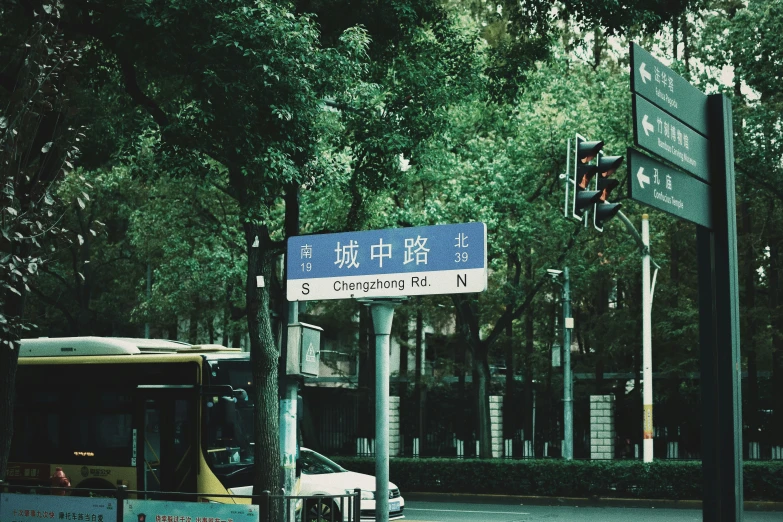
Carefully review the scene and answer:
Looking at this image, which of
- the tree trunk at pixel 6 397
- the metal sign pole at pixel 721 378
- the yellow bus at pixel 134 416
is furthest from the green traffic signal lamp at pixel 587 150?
the tree trunk at pixel 6 397

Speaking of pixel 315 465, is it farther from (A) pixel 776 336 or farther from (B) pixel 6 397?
(A) pixel 776 336

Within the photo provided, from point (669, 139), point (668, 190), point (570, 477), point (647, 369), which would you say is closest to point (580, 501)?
point (570, 477)

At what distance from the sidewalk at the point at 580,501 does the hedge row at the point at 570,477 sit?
235 mm

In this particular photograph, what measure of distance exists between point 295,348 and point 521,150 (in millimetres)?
17610

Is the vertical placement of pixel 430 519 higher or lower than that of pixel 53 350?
lower

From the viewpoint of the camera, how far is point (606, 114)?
24.3 m

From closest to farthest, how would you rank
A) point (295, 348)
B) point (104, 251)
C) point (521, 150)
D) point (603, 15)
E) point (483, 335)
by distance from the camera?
point (295, 348) → point (603, 15) → point (521, 150) → point (104, 251) → point (483, 335)

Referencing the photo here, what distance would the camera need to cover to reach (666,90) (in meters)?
6.25

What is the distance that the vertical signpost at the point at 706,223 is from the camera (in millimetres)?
6008

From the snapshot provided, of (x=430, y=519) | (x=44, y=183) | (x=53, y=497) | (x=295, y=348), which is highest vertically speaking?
(x=44, y=183)

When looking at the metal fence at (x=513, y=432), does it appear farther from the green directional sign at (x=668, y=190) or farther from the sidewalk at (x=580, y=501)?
the green directional sign at (x=668, y=190)

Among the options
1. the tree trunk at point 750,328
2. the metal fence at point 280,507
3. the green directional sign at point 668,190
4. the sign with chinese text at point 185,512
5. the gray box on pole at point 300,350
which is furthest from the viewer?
the tree trunk at point 750,328

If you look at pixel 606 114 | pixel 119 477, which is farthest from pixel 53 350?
pixel 606 114

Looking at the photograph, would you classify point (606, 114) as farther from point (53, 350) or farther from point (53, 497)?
point (53, 497)
